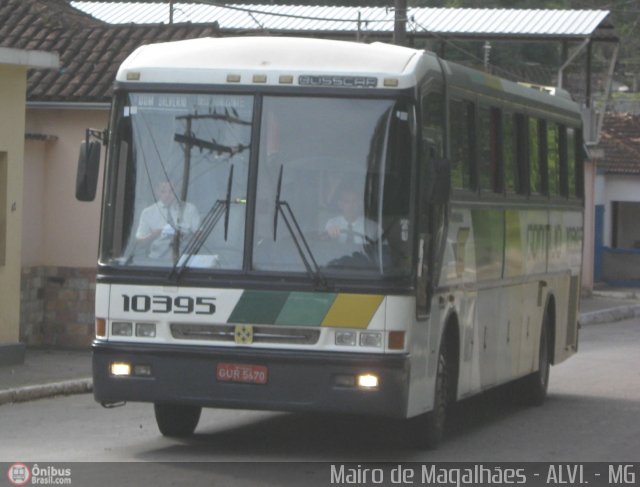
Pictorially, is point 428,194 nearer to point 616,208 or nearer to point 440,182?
point 440,182

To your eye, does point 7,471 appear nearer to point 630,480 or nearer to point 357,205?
point 357,205

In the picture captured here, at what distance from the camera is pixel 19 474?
32.2 ft

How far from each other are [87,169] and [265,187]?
1.34 metres

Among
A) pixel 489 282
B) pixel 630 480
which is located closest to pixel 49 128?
pixel 489 282

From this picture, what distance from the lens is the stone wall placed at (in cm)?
2017

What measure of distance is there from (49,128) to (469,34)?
13995mm

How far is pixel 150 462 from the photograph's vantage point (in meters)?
10.5

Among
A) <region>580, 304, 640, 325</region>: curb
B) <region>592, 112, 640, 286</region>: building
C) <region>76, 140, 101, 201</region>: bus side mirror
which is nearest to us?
<region>76, 140, 101, 201</region>: bus side mirror

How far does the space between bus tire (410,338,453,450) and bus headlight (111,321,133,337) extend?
2323 millimetres

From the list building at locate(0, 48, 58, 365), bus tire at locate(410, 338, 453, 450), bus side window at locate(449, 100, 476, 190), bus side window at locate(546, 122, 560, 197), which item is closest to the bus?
bus tire at locate(410, 338, 453, 450)

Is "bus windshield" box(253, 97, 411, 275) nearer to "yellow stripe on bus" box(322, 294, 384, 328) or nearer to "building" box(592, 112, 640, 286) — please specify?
"yellow stripe on bus" box(322, 294, 384, 328)

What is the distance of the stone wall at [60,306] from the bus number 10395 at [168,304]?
32.1 ft

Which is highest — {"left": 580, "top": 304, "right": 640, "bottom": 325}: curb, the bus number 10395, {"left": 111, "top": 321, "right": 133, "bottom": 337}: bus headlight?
the bus number 10395

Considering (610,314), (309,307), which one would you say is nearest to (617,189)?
(610,314)
